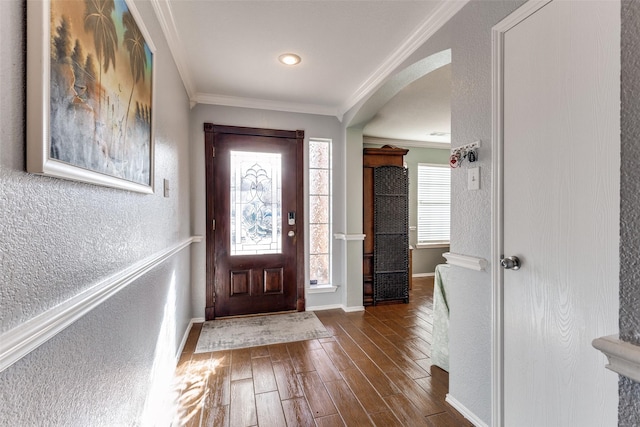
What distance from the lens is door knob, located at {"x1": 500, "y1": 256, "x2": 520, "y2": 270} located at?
4.42 ft

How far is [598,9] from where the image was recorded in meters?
1.04

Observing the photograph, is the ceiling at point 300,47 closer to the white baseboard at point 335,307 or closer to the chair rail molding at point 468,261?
the chair rail molding at point 468,261

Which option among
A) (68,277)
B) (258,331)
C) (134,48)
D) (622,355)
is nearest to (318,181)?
(258,331)

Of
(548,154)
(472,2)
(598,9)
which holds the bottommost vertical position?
(548,154)

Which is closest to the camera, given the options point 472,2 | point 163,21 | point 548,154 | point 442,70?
point 548,154

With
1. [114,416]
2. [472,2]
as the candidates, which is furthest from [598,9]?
[114,416]

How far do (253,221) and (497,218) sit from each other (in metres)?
2.46

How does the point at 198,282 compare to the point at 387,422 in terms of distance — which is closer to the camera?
the point at 387,422

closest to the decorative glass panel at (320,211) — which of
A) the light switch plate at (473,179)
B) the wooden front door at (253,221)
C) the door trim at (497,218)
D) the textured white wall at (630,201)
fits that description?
the wooden front door at (253,221)

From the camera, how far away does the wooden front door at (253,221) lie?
3.15 metres

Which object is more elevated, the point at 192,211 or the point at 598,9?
the point at 598,9

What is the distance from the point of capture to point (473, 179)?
158 cm

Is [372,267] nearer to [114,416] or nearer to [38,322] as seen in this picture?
[114,416]

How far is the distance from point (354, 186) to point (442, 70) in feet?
4.84
